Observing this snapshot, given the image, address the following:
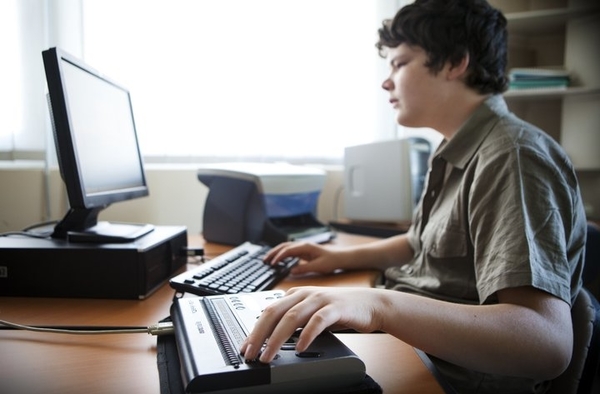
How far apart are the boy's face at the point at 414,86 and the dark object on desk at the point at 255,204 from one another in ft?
1.55

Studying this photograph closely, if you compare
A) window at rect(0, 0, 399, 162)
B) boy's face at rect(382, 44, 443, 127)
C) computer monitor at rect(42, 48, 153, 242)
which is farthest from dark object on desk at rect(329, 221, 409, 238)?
computer monitor at rect(42, 48, 153, 242)

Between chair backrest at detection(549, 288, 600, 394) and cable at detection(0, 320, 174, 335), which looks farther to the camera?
chair backrest at detection(549, 288, 600, 394)

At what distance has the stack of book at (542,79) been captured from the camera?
2012 millimetres

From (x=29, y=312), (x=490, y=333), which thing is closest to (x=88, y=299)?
(x=29, y=312)

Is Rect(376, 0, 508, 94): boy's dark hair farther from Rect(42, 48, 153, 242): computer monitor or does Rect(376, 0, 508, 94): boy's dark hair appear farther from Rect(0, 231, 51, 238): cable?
Rect(0, 231, 51, 238): cable

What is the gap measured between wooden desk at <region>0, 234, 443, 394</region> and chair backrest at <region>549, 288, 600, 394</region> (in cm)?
34

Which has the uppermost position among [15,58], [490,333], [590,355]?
[15,58]

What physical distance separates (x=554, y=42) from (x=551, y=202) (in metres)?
1.99

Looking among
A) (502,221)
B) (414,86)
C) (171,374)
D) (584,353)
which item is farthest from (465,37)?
(171,374)

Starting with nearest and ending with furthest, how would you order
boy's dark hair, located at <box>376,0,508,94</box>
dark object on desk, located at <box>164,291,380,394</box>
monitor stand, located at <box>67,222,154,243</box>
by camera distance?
1. dark object on desk, located at <box>164,291,380,394</box>
2. monitor stand, located at <box>67,222,154,243</box>
3. boy's dark hair, located at <box>376,0,508,94</box>

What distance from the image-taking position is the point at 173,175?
180 cm

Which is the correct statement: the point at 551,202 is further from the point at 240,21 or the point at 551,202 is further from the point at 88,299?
the point at 240,21

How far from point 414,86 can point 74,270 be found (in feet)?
2.79

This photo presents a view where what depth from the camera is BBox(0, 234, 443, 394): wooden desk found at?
0.54 m
